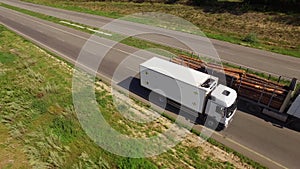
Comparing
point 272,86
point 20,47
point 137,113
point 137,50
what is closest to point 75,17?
point 20,47

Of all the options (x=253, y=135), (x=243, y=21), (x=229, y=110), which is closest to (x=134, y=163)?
(x=229, y=110)

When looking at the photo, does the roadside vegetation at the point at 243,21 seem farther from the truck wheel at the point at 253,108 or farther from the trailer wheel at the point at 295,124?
the truck wheel at the point at 253,108

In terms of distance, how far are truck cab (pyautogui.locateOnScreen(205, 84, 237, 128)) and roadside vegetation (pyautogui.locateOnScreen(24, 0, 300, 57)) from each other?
21.1 m

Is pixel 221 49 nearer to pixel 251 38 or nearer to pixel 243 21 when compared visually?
pixel 251 38

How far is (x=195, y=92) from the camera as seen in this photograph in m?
17.8

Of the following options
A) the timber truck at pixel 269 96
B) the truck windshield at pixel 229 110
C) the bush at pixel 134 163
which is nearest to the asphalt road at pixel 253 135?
the timber truck at pixel 269 96

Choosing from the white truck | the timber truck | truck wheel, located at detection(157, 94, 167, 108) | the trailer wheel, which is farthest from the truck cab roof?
the trailer wheel

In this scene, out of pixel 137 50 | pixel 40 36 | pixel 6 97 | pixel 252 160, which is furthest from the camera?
pixel 40 36

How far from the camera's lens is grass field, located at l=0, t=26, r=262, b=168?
49.5 feet

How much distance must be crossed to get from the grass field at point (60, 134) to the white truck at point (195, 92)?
2.22 meters

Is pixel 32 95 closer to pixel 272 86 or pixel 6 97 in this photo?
pixel 6 97

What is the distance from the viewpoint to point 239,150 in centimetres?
1659

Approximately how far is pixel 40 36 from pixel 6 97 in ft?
74.1

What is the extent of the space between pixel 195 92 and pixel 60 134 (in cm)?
1129
